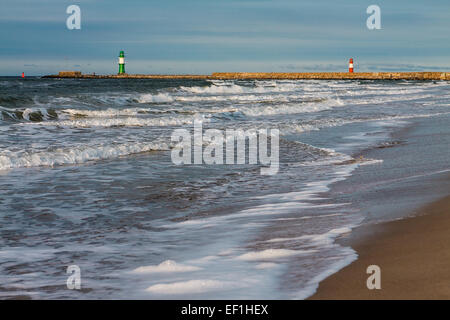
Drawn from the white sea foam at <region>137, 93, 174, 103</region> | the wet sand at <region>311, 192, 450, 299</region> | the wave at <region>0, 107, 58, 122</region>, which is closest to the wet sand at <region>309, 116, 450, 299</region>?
the wet sand at <region>311, 192, 450, 299</region>

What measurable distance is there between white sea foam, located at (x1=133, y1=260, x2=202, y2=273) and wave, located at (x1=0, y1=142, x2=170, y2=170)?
208 inches

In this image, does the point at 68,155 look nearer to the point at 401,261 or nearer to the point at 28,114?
the point at 401,261

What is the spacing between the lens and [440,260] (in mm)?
3049

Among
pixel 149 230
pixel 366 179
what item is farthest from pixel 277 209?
pixel 366 179

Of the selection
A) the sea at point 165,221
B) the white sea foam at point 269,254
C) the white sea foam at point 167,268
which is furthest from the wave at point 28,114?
the white sea foam at point 269,254

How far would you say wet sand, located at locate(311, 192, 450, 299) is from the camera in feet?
8.86

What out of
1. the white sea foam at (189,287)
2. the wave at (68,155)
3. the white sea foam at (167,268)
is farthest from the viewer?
the wave at (68,155)

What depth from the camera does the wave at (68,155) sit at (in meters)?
8.28

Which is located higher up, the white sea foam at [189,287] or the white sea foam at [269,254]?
the white sea foam at [269,254]

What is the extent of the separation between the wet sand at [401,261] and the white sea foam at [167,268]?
2.91ft

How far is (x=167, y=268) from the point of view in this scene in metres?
3.43
